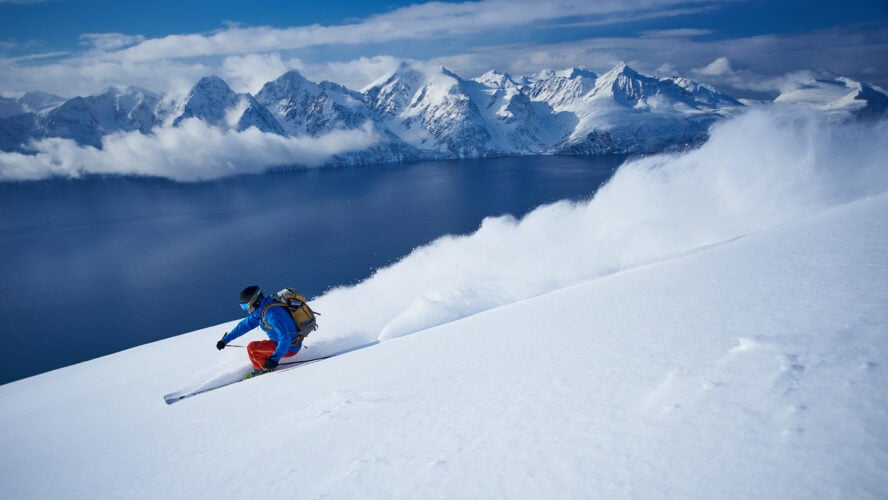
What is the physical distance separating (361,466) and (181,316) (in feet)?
141

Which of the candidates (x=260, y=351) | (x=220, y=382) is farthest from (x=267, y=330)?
(x=220, y=382)

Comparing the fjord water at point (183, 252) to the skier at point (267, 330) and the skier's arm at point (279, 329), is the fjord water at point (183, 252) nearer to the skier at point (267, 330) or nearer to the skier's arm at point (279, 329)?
the skier at point (267, 330)

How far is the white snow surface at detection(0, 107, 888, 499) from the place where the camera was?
2.19 m

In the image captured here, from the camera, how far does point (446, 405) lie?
3533 mm

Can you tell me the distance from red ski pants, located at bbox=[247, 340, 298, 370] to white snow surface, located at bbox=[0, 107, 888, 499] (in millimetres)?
509

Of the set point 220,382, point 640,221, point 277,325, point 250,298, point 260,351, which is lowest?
point 640,221

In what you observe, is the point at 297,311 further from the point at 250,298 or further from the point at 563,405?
the point at 563,405

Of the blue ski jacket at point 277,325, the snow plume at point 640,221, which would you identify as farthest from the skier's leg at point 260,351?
the snow plume at point 640,221

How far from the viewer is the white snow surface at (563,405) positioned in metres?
2.19

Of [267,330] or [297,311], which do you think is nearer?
[267,330]

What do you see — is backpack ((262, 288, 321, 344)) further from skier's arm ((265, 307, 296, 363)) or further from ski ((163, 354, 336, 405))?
ski ((163, 354, 336, 405))

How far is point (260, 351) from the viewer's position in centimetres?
745

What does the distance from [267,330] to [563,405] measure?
5.82 m

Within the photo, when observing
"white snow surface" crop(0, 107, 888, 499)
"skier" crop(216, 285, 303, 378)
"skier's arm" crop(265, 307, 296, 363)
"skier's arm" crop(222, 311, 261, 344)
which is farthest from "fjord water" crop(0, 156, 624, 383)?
"white snow surface" crop(0, 107, 888, 499)
